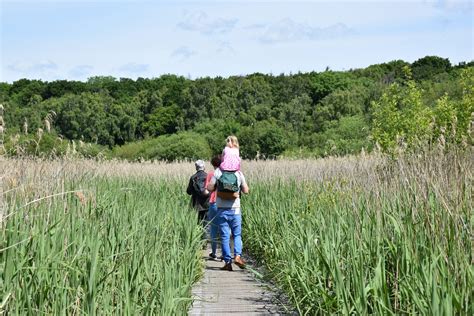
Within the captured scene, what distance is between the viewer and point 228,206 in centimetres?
1082

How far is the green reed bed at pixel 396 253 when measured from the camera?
480 centimetres

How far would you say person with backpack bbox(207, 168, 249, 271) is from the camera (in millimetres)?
10641

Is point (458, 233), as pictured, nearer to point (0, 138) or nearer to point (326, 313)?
point (326, 313)

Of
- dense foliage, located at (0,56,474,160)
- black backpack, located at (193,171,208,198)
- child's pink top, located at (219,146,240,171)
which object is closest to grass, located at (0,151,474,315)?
child's pink top, located at (219,146,240,171)

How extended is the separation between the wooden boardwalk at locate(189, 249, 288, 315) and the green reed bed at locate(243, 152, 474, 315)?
27 cm

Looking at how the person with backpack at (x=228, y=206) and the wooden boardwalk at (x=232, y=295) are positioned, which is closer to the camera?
the wooden boardwalk at (x=232, y=295)

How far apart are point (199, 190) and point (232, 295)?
16.0 ft

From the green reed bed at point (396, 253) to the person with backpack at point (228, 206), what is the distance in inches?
59.8

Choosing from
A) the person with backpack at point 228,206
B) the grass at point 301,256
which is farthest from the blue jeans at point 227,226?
the grass at point 301,256

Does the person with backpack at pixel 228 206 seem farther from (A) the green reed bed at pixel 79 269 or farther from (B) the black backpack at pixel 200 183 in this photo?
(A) the green reed bed at pixel 79 269

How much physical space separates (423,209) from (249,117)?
142 ft

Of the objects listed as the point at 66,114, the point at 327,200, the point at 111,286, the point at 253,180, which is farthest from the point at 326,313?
the point at 66,114

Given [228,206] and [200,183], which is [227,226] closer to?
[228,206]

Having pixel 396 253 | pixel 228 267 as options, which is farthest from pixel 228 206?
pixel 396 253
